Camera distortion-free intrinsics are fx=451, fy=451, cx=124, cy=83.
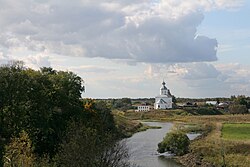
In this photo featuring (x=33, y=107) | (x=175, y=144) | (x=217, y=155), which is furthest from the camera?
(x=175, y=144)

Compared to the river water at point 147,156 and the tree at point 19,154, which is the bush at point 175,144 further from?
the tree at point 19,154

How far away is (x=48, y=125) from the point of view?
4175cm

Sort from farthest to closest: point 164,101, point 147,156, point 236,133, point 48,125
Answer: point 164,101 → point 236,133 → point 147,156 → point 48,125

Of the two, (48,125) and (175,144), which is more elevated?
(48,125)

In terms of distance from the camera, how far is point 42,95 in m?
42.4

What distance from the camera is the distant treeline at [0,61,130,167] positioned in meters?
31.2

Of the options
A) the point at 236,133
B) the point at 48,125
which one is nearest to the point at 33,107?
the point at 48,125

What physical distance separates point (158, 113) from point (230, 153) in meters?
106

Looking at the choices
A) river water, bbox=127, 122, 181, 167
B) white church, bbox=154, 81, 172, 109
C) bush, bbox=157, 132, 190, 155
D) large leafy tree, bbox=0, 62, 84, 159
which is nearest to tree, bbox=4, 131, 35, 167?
large leafy tree, bbox=0, 62, 84, 159

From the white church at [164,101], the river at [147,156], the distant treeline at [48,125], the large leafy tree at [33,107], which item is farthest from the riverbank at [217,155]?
the white church at [164,101]

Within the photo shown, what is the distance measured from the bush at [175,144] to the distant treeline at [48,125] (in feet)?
36.0

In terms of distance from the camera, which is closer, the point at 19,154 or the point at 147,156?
the point at 19,154

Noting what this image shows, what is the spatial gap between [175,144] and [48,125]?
22.6 meters

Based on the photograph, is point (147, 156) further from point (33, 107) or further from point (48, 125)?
point (33, 107)
